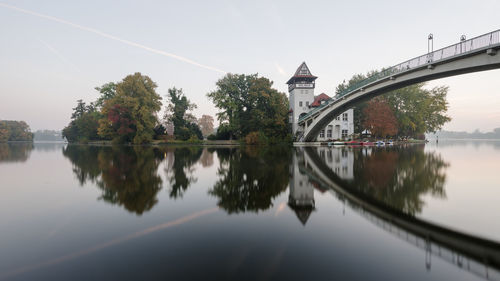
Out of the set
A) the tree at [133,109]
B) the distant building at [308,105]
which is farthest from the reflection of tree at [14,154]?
the distant building at [308,105]

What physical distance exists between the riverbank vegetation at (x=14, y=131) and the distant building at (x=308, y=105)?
110091mm

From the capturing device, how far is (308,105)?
51.0 m

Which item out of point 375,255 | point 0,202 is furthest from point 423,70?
point 0,202

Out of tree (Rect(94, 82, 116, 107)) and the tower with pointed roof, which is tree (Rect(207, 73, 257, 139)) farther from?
tree (Rect(94, 82, 116, 107))

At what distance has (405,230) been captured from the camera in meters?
5.42

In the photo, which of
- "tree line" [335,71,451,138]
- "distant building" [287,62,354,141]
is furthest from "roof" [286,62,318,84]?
"tree line" [335,71,451,138]

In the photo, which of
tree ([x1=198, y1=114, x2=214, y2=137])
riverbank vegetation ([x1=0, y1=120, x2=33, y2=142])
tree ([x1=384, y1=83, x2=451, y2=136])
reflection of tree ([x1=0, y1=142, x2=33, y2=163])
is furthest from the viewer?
tree ([x1=198, y1=114, x2=214, y2=137])

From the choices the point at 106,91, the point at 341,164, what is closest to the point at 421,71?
the point at 341,164

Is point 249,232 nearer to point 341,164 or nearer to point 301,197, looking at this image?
point 301,197

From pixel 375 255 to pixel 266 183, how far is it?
6.43m

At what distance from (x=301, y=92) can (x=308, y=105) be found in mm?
3245

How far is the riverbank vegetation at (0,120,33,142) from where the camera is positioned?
298ft

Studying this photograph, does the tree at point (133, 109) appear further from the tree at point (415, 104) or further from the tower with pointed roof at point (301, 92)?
the tree at point (415, 104)

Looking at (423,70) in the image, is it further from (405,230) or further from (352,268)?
(352,268)
